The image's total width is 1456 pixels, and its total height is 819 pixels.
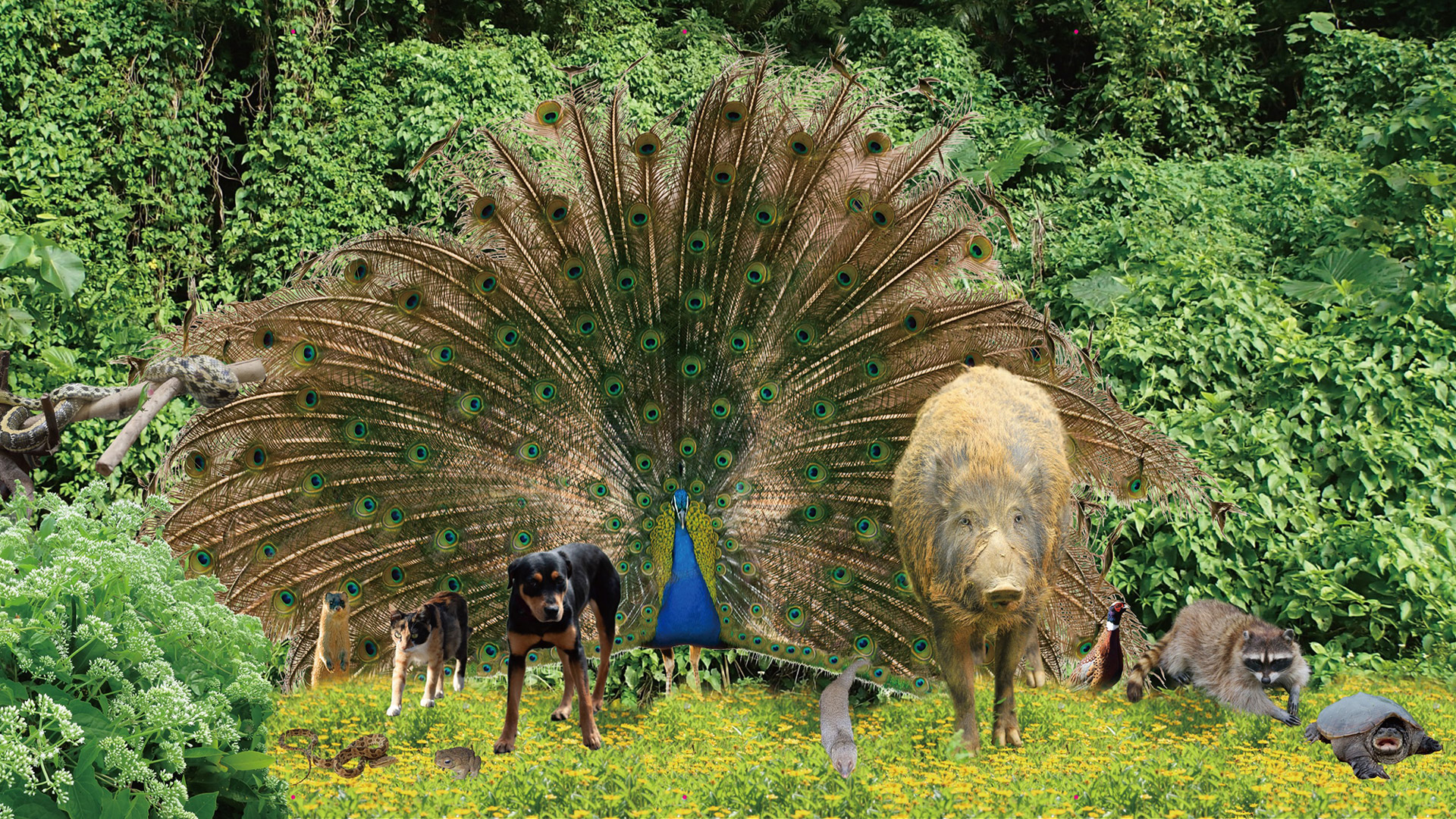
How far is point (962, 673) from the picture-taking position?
362cm

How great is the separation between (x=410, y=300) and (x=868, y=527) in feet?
6.83

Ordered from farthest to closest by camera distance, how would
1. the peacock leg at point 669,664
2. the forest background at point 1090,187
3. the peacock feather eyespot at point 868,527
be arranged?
the forest background at point 1090,187
the peacock leg at point 669,664
the peacock feather eyespot at point 868,527

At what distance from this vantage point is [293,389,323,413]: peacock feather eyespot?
14.2ft

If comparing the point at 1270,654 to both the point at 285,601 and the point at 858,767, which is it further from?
the point at 285,601

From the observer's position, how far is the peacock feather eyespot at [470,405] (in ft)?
14.5

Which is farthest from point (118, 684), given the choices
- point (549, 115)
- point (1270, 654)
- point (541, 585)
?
point (1270, 654)

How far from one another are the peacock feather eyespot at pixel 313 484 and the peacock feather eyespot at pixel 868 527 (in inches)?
86.2

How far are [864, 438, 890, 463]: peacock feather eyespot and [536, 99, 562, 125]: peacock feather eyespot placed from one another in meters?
1.81

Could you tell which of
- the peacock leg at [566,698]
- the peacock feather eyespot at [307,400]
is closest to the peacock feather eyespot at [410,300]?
the peacock feather eyespot at [307,400]

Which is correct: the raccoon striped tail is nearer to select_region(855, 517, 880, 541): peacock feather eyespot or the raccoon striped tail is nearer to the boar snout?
select_region(855, 517, 880, 541): peacock feather eyespot

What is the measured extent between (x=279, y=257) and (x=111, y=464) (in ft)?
25.2

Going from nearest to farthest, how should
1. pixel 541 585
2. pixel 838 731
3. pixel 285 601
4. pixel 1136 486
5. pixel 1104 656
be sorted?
→ pixel 541 585, pixel 838 731, pixel 1136 486, pixel 285 601, pixel 1104 656

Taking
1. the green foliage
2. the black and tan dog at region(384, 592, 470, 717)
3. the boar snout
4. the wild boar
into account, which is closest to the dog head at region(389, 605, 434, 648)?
the black and tan dog at region(384, 592, 470, 717)

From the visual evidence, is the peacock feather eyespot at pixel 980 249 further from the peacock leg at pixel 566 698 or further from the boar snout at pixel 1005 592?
the peacock leg at pixel 566 698
